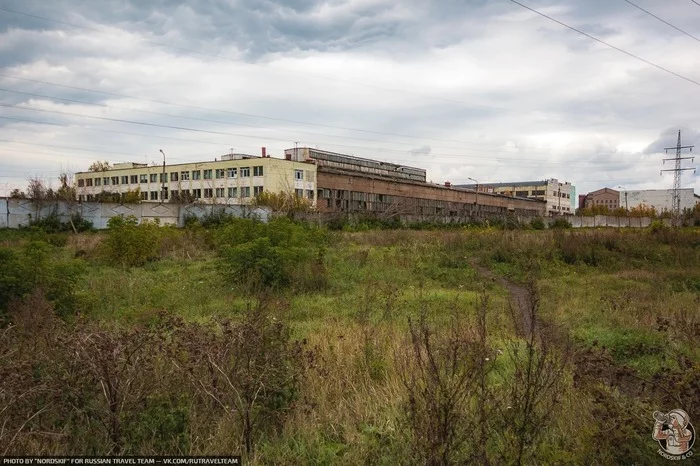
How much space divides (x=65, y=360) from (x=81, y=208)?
33359 millimetres

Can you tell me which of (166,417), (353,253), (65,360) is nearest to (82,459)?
(166,417)

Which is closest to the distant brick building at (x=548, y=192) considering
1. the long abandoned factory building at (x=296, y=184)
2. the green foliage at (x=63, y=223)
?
the long abandoned factory building at (x=296, y=184)

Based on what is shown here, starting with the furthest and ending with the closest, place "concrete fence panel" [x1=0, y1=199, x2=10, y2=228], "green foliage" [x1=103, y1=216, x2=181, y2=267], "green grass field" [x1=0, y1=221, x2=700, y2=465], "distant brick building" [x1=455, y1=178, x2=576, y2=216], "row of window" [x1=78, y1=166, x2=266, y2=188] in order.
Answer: "distant brick building" [x1=455, y1=178, x2=576, y2=216]
"row of window" [x1=78, y1=166, x2=266, y2=188]
"concrete fence panel" [x1=0, y1=199, x2=10, y2=228]
"green foliage" [x1=103, y1=216, x2=181, y2=267]
"green grass field" [x1=0, y1=221, x2=700, y2=465]

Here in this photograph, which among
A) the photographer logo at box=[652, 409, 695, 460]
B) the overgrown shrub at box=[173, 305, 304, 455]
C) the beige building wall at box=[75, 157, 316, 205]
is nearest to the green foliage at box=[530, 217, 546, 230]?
the beige building wall at box=[75, 157, 316, 205]

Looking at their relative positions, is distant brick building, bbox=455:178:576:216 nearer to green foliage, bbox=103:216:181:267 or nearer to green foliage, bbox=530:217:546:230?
green foliage, bbox=530:217:546:230

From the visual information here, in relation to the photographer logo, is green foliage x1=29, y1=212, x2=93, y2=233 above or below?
above

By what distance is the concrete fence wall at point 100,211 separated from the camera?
105ft

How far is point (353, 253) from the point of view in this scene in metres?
19.2

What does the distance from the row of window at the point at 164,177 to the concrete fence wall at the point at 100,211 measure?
24.7m

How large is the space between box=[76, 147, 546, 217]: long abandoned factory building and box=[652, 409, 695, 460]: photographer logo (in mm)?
48643

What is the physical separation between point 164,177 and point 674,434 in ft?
227

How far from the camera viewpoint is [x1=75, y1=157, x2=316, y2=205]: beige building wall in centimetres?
6012

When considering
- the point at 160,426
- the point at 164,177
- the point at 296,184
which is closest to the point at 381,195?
the point at 296,184

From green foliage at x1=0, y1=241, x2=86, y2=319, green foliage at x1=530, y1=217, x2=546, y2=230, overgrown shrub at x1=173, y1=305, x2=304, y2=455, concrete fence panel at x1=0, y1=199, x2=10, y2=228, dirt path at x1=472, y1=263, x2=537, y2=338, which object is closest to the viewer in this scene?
overgrown shrub at x1=173, y1=305, x2=304, y2=455
